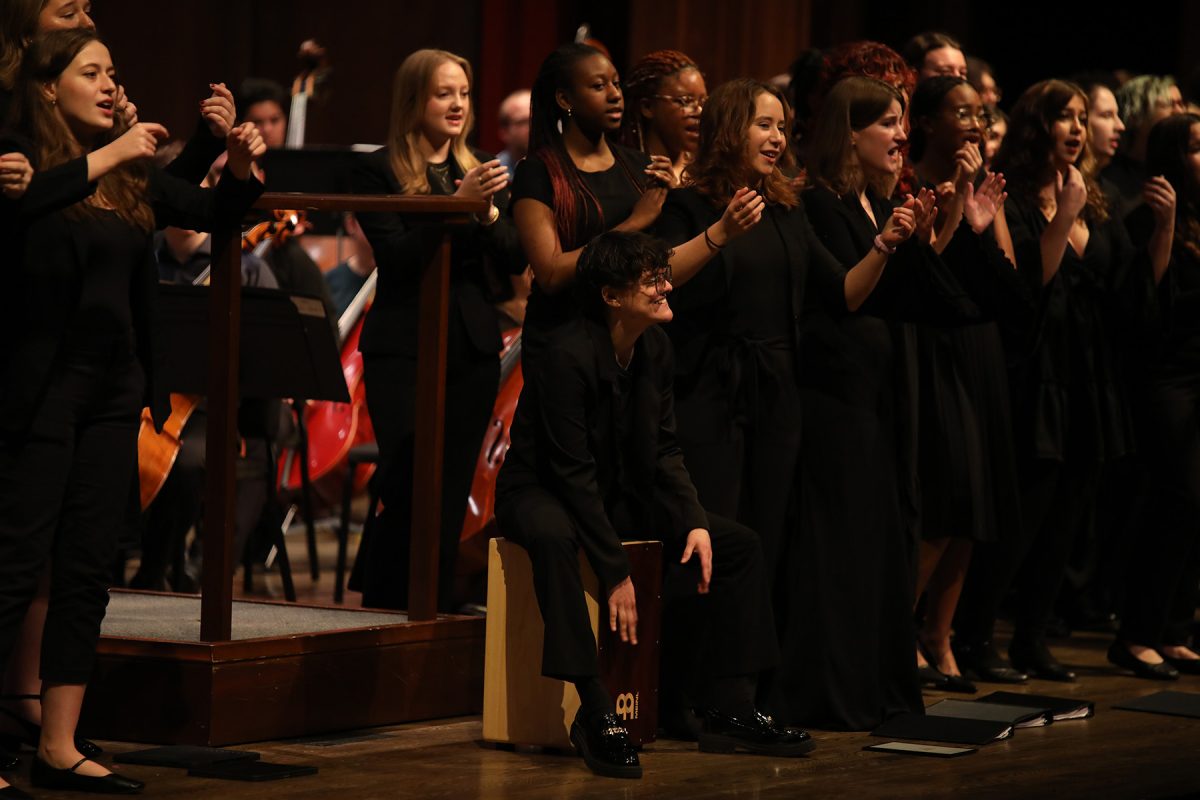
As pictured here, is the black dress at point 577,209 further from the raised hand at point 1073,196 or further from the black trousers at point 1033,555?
the black trousers at point 1033,555

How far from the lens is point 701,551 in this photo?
4367 millimetres

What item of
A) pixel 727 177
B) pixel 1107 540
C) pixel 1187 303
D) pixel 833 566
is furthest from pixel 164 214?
pixel 1107 540

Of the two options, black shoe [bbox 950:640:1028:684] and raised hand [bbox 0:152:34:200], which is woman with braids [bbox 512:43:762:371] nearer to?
raised hand [bbox 0:152:34:200]

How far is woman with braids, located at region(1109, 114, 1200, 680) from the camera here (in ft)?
18.8

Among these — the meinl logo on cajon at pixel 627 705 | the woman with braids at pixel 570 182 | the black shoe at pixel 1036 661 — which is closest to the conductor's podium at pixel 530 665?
the meinl logo on cajon at pixel 627 705

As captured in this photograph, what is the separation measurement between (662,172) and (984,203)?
94 centimetres

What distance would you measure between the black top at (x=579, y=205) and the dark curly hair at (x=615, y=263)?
0.28 meters

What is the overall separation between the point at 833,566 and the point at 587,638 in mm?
831

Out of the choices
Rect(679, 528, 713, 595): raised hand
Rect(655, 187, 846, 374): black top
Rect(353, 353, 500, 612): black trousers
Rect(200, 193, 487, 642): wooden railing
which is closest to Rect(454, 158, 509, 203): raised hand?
Rect(200, 193, 487, 642): wooden railing

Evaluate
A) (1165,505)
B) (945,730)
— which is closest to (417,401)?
(945,730)

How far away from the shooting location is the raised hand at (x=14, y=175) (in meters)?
3.61

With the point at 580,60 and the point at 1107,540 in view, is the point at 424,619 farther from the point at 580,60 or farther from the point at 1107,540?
the point at 1107,540

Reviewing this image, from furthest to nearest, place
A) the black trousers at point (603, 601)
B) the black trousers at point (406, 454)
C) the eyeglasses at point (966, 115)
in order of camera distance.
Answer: the eyeglasses at point (966, 115), the black trousers at point (406, 454), the black trousers at point (603, 601)

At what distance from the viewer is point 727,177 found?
4742 mm
